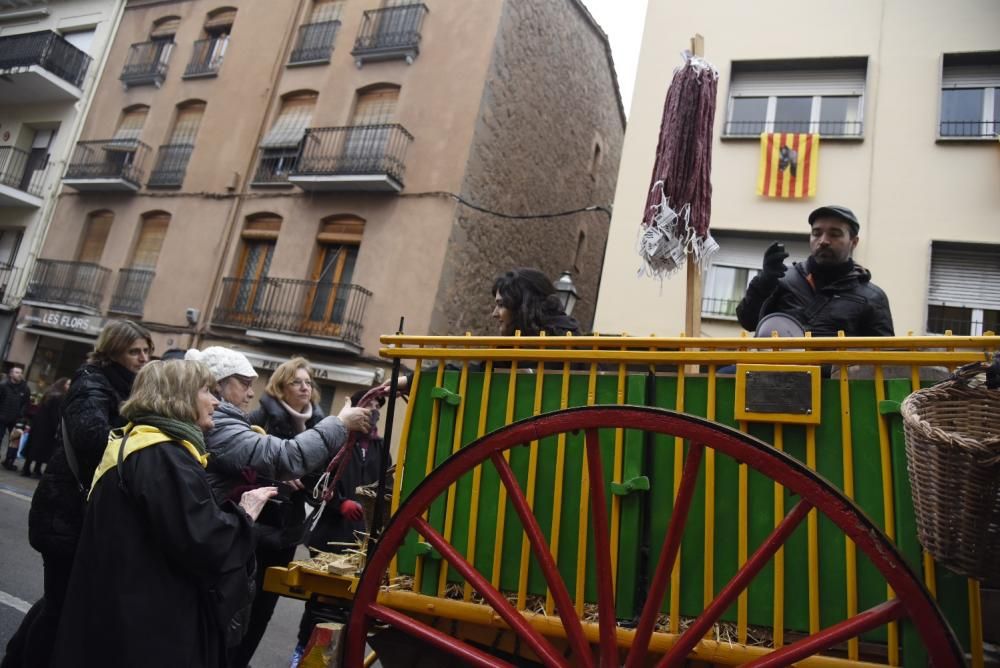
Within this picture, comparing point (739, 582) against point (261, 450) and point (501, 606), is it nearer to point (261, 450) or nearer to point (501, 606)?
point (501, 606)

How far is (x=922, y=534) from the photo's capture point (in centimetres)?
151

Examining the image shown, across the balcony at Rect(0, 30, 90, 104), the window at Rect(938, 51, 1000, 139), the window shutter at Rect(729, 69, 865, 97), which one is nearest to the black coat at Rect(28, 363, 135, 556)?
the window shutter at Rect(729, 69, 865, 97)

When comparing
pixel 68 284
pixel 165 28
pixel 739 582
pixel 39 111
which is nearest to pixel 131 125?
pixel 165 28

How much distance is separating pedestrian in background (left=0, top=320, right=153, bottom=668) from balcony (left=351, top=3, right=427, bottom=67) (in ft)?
40.8

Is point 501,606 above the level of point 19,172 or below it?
below

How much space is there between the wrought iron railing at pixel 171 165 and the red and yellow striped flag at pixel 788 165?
13.4 metres

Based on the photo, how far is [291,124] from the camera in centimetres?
1532

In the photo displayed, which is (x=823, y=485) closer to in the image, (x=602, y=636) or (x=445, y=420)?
(x=602, y=636)

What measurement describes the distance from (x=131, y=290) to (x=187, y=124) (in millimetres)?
4562

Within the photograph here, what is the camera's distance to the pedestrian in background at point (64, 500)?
270 cm

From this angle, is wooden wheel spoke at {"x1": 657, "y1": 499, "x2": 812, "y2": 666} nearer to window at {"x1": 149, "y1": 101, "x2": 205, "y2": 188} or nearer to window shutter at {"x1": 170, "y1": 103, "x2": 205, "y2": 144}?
window at {"x1": 149, "y1": 101, "x2": 205, "y2": 188}

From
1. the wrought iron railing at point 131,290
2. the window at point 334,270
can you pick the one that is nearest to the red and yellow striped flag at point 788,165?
the window at point 334,270

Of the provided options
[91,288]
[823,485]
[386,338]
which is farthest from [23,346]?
[823,485]

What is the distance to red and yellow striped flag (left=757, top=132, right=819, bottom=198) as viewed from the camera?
30.8ft
